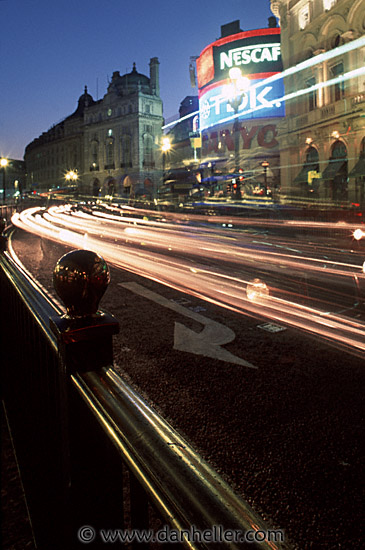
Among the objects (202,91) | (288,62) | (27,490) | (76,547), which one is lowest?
(27,490)

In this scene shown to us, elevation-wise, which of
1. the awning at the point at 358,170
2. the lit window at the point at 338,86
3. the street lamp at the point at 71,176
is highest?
the street lamp at the point at 71,176

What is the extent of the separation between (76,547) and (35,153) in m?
112

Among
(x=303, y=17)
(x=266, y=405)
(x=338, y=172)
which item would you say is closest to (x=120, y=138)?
(x=303, y=17)

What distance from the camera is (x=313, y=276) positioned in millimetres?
9062

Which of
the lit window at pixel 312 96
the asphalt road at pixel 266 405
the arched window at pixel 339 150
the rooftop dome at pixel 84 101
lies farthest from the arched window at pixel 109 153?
the asphalt road at pixel 266 405

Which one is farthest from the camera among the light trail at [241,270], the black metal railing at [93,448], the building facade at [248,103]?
the building facade at [248,103]

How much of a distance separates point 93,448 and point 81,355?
0.32 m

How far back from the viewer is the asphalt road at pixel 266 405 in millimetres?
2328

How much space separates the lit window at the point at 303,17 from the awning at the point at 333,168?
11.8 metres

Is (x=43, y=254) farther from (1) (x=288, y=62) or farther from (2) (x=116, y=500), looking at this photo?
(1) (x=288, y=62)

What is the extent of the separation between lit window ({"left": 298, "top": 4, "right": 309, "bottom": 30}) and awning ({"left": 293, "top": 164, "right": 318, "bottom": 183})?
1096 centimetres

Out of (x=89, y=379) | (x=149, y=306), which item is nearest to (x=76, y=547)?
(x=89, y=379)

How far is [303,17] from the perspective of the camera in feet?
101

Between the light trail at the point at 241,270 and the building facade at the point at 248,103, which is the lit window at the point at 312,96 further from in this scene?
the light trail at the point at 241,270
